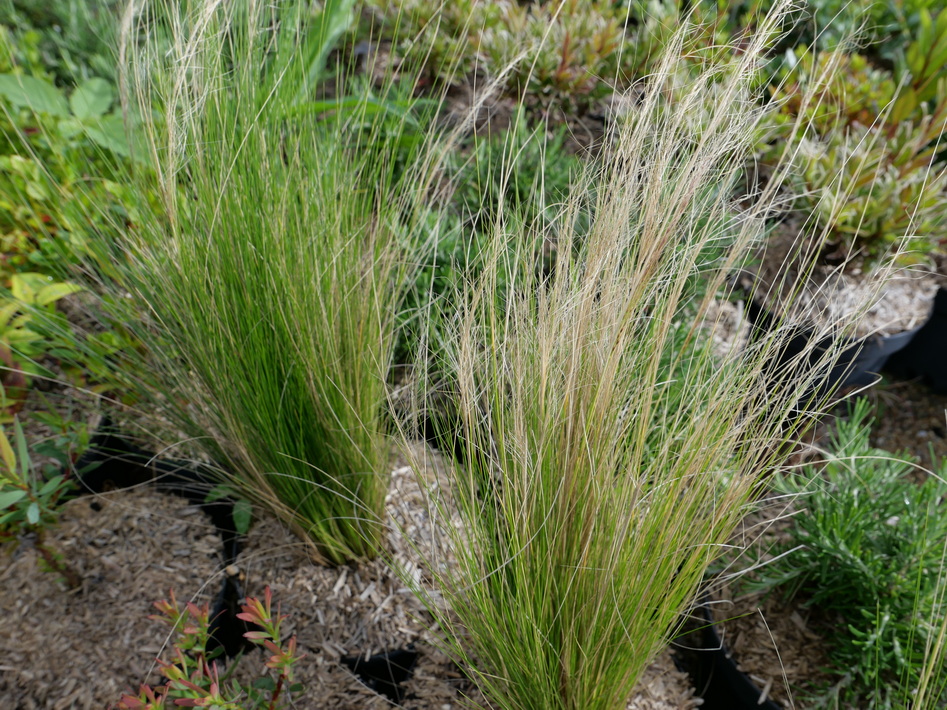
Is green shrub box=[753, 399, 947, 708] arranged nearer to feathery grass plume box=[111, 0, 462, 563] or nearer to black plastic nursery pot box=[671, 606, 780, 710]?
black plastic nursery pot box=[671, 606, 780, 710]

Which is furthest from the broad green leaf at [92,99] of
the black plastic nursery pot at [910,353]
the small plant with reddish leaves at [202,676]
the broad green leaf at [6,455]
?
the black plastic nursery pot at [910,353]

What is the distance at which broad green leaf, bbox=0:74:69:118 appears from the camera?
1.91m

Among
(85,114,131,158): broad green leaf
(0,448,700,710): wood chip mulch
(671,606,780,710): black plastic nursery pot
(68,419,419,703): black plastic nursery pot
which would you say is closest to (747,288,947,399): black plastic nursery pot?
(671,606,780,710): black plastic nursery pot

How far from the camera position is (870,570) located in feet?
4.35

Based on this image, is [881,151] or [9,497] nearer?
[9,497]

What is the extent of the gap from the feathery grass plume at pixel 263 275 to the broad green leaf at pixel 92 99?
0.60m

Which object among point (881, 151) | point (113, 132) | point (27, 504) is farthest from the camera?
point (881, 151)

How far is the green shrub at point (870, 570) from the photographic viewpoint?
128 centimetres

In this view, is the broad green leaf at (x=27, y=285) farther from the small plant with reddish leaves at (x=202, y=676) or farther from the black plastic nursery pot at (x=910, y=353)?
the black plastic nursery pot at (x=910, y=353)

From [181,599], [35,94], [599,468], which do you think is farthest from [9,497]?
[35,94]

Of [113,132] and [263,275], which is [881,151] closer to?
[263,275]

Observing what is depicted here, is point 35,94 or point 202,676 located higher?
point 35,94

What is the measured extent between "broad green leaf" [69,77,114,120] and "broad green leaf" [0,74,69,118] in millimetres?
35

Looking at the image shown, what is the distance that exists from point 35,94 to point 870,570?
2457 mm
